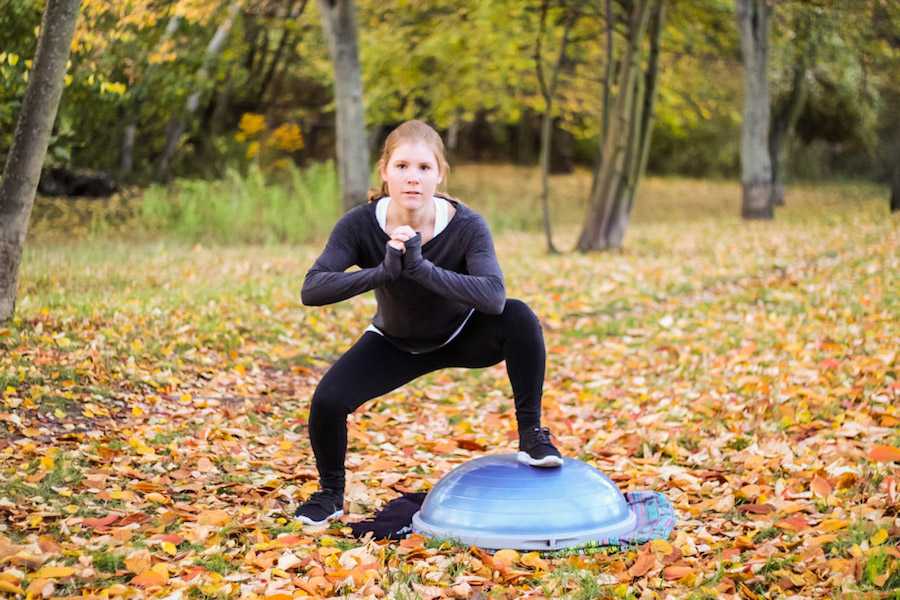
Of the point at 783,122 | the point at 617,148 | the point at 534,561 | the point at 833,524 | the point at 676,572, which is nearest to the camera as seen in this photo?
the point at 676,572

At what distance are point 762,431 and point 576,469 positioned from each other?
1973 mm

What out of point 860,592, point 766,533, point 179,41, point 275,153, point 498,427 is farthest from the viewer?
point 275,153

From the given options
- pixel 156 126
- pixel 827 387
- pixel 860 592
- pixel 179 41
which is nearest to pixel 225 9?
pixel 179 41

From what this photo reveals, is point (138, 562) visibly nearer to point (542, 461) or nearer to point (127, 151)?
point (542, 461)

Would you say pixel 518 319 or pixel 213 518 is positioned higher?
pixel 518 319

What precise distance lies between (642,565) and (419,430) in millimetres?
2807

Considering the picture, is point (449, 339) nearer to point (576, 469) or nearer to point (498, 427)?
point (576, 469)

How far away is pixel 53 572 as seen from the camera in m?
3.87

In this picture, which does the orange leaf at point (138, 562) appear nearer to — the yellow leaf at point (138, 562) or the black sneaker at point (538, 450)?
the yellow leaf at point (138, 562)

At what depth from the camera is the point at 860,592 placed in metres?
3.63

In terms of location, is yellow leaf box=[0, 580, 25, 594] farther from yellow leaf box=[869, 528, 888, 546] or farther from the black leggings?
yellow leaf box=[869, 528, 888, 546]

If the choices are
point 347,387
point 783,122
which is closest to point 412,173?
point 347,387

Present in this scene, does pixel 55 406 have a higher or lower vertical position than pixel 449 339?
lower

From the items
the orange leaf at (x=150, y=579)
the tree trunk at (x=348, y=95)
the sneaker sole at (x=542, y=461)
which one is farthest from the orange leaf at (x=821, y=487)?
the tree trunk at (x=348, y=95)
